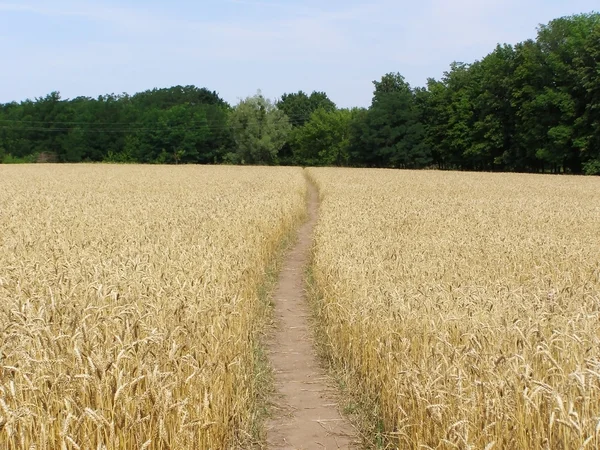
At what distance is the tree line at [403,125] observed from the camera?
2411 inches

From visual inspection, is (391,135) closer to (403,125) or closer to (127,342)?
(403,125)

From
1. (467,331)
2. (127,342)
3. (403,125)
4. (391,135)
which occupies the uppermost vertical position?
(403,125)

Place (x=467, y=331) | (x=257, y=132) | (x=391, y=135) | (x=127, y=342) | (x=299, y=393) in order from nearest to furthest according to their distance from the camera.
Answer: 1. (x=127, y=342)
2. (x=467, y=331)
3. (x=299, y=393)
4. (x=391, y=135)
5. (x=257, y=132)

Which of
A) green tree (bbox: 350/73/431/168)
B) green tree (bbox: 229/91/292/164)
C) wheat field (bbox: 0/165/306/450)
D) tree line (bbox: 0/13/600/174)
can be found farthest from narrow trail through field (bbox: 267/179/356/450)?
green tree (bbox: 229/91/292/164)

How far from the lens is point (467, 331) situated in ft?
17.7

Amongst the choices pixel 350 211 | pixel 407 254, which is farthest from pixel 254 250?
pixel 350 211


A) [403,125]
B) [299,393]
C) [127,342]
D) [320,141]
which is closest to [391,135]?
[403,125]

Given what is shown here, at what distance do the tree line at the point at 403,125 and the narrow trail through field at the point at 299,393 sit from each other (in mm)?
54978

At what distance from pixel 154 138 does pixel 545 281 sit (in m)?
93.7

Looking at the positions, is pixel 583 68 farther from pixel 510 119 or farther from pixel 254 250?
pixel 254 250

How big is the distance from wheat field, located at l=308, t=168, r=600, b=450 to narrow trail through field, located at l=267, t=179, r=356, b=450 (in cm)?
33

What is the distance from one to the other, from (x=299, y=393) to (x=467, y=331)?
2277 mm

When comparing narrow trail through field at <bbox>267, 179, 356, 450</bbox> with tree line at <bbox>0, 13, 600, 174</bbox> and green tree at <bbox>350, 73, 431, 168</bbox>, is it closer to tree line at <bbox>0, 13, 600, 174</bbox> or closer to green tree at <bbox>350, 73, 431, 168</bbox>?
tree line at <bbox>0, 13, 600, 174</bbox>

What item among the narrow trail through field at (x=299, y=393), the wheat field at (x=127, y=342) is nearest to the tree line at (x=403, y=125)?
the narrow trail through field at (x=299, y=393)
